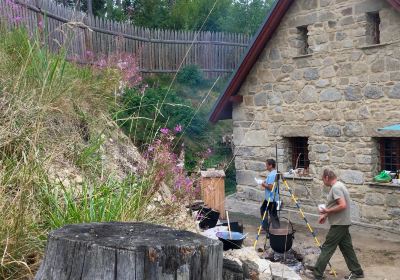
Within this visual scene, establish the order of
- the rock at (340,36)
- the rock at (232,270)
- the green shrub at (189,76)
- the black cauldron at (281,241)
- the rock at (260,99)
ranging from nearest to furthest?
the rock at (232,270) → the black cauldron at (281,241) → the rock at (340,36) → the rock at (260,99) → the green shrub at (189,76)

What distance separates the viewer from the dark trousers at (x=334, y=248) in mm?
6502

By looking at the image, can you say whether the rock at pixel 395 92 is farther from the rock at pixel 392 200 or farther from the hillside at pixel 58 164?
the hillside at pixel 58 164

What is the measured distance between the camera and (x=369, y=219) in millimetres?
9086

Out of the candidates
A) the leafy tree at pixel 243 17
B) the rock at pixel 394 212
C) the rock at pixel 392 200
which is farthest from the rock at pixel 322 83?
the leafy tree at pixel 243 17

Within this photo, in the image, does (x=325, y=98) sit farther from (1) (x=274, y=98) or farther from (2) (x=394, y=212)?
(2) (x=394, y=212)

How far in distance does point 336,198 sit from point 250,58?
17.0 ft

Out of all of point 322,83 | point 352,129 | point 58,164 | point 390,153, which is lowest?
point 390,153

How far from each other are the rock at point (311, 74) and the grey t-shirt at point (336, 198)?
3.84 metres

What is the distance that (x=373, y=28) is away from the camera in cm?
901


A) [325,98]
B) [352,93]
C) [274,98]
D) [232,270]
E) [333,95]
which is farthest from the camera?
[274,98]

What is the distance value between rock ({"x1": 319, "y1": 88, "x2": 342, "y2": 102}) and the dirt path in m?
2.50

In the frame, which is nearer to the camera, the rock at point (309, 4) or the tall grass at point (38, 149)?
the tall grass at point (38, 149)

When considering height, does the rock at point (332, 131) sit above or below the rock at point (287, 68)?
below

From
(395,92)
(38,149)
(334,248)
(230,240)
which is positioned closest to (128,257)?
(38,149)
